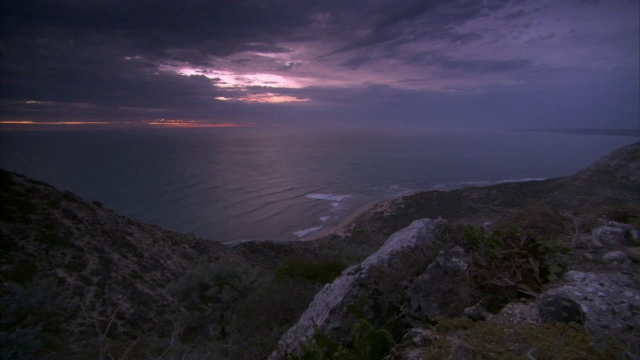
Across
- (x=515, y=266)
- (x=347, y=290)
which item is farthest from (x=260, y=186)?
(x=515, y=266)

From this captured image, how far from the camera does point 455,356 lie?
2.16 metres

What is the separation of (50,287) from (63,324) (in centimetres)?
188

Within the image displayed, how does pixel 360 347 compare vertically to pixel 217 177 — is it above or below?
above

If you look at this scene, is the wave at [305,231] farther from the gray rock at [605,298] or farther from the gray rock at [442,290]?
the gray rock at [605,298]

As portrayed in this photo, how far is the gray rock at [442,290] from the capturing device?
368 centimetres

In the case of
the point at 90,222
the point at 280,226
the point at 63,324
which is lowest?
the point at 280,226

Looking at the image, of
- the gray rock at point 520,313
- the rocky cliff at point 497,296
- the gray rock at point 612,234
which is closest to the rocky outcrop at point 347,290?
the rocky cliff at point 497,296

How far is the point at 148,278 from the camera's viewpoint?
1245cm

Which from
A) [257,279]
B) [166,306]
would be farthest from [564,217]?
[166,306]

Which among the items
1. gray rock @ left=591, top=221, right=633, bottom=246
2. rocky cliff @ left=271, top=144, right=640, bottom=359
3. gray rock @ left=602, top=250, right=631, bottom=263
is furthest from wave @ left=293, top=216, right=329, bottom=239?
gray rock @ left=602, top=250, right=631, bottom=263

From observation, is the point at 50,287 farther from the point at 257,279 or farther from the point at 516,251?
the point at 516,251

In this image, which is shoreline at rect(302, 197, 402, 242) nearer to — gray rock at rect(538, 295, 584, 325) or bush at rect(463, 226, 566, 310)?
bush at rect(463, 226, 566, 310)

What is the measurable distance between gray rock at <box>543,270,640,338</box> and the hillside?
0.40 m

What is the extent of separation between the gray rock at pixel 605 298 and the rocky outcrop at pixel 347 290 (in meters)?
2.02
